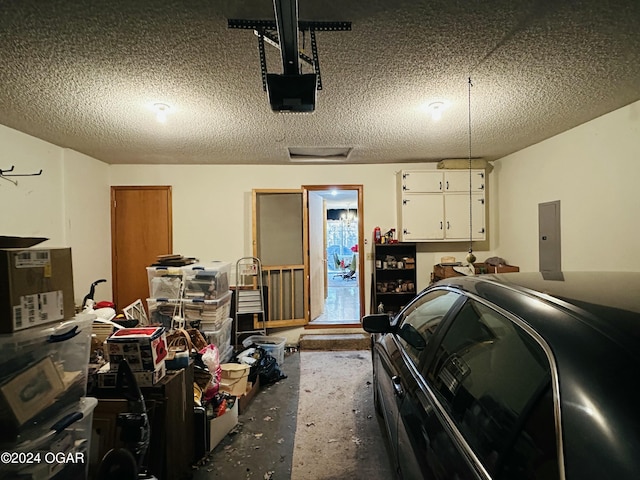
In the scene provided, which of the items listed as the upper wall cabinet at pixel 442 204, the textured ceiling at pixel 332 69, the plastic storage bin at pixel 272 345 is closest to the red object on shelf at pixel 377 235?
the upper wall cabinet at pixel 442 204

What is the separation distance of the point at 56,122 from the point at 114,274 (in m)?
2.20

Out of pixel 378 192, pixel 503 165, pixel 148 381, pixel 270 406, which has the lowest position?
pixel 270 406

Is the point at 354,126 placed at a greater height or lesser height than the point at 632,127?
greater

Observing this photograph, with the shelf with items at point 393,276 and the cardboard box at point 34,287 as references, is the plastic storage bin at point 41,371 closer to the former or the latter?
the cardboard box at point 34,287

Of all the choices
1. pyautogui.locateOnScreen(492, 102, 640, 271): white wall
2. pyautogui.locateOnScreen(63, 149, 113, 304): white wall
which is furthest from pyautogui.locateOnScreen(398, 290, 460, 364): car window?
pyautogui.locateOnScreen(63, 149, 113, 304): white wall

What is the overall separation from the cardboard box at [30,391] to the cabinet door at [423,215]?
144 inches

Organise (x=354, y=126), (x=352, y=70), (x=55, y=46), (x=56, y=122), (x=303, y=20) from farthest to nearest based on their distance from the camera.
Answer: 1. (x=354, y=126)
2. (x=56, y=122)
3. (x=352, y=70)
4. (x=55, y=46)
5. (x=303, y=20)

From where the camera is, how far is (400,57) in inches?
68.3

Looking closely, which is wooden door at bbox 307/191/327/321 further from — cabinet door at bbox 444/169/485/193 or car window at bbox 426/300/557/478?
car window at bbox 426/300/557/478

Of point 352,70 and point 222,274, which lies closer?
point 352,70

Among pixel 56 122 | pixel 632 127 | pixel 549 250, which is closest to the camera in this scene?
pixel 632 127

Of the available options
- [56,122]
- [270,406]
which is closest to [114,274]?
[56,122]

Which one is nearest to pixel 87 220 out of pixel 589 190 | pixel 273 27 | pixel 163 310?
pixel 163 310

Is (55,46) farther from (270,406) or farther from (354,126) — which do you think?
(270,406)
